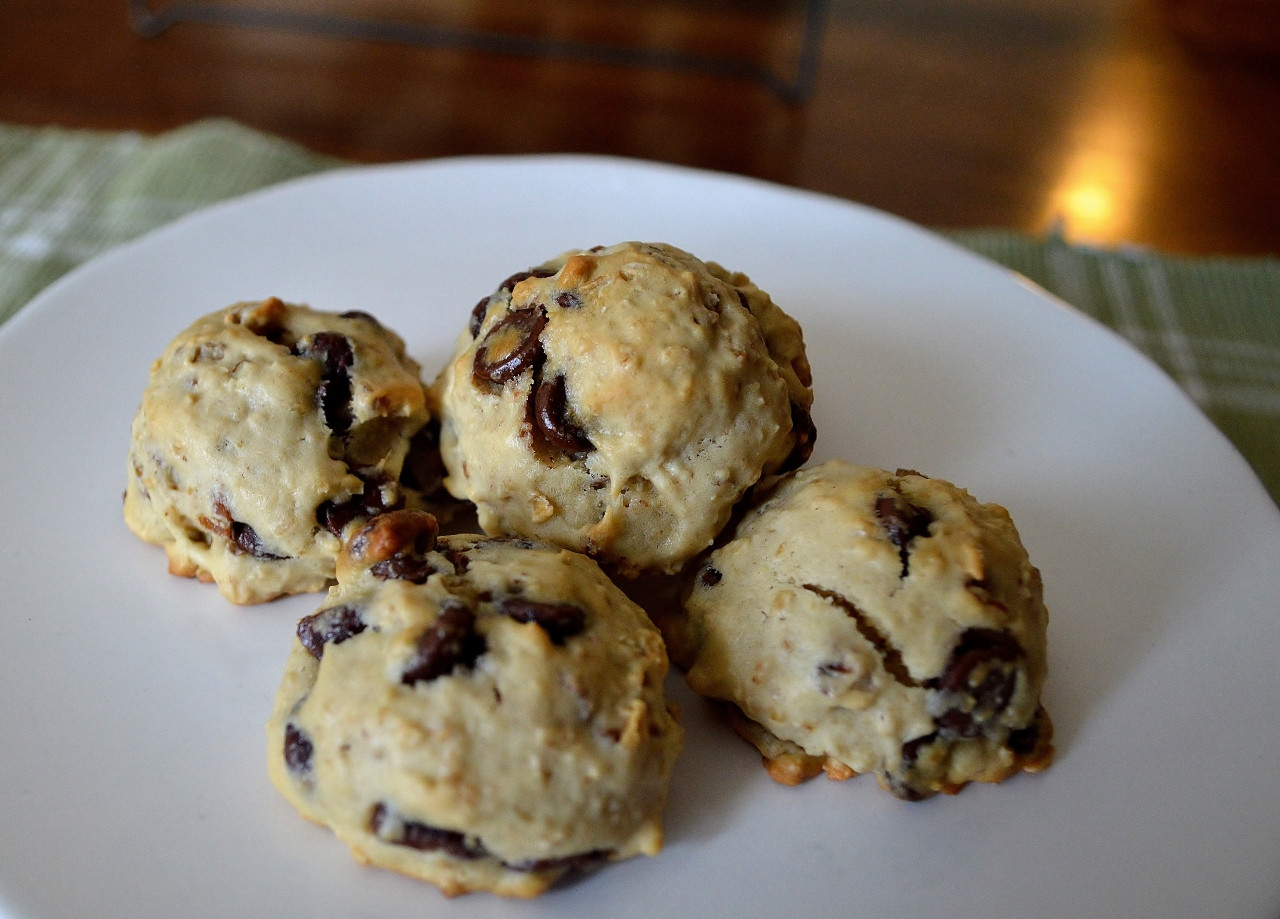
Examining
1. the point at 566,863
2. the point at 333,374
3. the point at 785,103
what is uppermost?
the point at 333,374

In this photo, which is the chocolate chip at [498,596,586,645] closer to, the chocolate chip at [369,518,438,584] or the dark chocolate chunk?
the chocolate chip at [369,518,438,584]

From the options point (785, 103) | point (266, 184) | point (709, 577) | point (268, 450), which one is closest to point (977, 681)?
point (709, 577)

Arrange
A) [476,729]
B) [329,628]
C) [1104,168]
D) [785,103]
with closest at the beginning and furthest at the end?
[476,729] < [329,628] < [1104,168] < [785,103]

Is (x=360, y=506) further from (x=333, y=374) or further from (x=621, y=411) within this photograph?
(x=621, y=411)

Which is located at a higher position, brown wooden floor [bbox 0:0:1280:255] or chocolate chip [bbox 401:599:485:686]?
chocolate chip [bbox 401:599:485:686]

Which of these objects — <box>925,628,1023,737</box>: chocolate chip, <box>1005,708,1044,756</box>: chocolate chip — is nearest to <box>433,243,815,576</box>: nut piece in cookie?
<box>925,628,1023,737</box>: chocolate chip

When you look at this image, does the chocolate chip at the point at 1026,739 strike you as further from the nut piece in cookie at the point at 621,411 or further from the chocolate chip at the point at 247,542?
the chocolate chip at the point at 247,542
